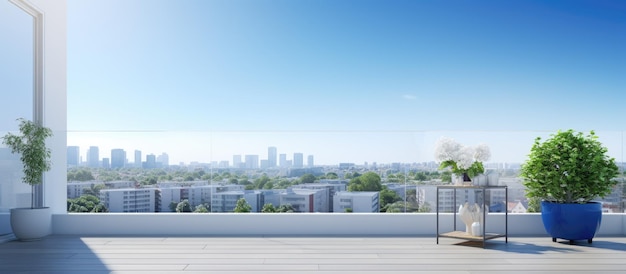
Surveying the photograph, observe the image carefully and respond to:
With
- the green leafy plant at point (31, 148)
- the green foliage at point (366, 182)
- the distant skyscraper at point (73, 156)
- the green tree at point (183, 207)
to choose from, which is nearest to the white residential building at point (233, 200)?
the green tree at point (183, 207)

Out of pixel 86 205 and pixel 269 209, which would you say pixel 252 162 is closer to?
pixel 269 209

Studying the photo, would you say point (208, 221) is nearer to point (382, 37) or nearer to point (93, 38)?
point (382, 37)

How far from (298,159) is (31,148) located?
98.9 inches

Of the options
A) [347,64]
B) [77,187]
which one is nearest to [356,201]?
[77,187]

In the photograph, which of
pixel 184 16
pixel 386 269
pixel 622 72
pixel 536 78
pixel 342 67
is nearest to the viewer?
pixel 386 269

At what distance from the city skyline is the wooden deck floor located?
4.06 m

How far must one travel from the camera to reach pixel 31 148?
16.8 ft

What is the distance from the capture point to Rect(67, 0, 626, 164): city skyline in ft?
35.8

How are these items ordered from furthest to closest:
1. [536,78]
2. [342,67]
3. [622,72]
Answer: [342,67]
[536,78]
[622,72]

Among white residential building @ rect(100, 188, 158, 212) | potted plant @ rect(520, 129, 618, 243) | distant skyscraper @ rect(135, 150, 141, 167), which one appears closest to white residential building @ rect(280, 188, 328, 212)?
white residential building @ rect(100, 188, 158, 212)

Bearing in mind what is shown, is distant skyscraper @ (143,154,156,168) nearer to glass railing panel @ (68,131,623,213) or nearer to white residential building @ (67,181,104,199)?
glass railing panel @ (68,131,623,213)

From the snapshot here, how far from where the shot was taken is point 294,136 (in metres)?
5.76

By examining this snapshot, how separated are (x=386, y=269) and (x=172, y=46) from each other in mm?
11411

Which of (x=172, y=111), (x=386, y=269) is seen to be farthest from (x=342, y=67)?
(x=386, y=269)
